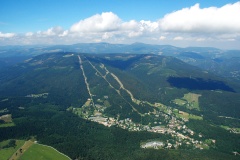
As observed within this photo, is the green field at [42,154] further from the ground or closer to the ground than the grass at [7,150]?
closer to the ground

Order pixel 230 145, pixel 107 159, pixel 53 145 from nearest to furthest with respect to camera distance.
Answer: pixel 107 159, pixel 53 145, pixel 230 145

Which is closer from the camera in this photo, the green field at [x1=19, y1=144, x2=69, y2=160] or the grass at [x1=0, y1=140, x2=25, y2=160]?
the grass at [x1=0, y1=140, x2=25, y2=160]

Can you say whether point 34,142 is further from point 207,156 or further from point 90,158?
point 207,156

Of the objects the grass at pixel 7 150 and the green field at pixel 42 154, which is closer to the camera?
the grass at pixel 7 150

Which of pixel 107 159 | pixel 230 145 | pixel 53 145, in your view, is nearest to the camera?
pixel 107 159

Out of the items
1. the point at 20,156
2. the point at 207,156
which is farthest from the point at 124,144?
the point at 20,156

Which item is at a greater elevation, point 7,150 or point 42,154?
point 7,150

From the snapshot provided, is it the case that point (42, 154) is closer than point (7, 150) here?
Yes

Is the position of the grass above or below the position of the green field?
above
